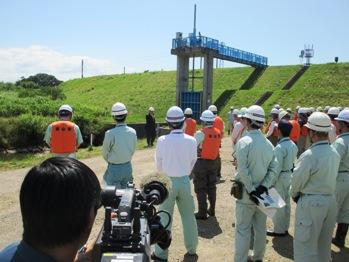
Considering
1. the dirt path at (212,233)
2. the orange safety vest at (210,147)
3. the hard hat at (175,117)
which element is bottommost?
the dirt path at (212,233)

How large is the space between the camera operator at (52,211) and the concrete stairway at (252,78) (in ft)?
140

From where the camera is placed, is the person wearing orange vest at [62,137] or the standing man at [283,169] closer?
the standing man at [283,169]

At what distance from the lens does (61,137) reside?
26.8 feet

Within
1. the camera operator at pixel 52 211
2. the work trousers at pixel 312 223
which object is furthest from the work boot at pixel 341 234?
the camera operator at pixel 52 211

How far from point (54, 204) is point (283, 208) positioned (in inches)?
258

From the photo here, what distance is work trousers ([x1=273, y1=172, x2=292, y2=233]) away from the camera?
7.48 metres

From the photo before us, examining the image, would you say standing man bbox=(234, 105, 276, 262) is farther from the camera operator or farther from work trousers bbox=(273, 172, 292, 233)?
the camera operator

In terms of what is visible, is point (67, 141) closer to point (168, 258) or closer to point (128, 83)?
point (168, 258)

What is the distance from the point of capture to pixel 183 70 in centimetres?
3253

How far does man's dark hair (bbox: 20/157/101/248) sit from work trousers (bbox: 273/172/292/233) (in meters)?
6.25

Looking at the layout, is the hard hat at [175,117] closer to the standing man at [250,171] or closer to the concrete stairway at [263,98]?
the standing man at [250,171]

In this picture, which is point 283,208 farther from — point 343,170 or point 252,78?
point 252,78

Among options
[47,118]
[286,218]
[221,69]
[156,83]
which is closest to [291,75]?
[221,69]

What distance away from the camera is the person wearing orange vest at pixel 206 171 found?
8.48 metres
